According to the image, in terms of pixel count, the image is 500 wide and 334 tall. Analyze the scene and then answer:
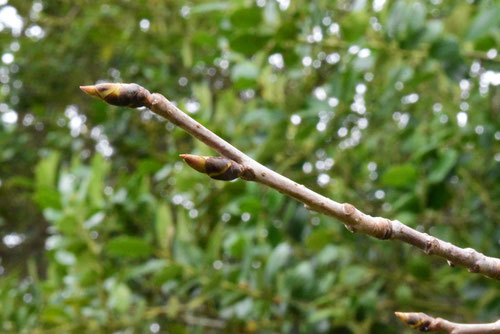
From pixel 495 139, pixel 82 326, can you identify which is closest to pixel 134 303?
pixel 82 326

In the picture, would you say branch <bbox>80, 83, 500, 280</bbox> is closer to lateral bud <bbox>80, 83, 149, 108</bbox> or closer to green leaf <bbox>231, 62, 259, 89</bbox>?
lateral bud <bbox>80, 83, 149, 108</bbox>

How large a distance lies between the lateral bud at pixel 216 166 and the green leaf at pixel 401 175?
0.54m

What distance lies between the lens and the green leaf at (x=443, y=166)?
75 cm

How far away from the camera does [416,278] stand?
92 cm

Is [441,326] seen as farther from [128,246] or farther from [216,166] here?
[128,246]

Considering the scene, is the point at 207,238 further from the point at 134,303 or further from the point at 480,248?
the point at 480,248

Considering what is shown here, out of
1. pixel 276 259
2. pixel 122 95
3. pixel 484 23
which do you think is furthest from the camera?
pixel 276 259

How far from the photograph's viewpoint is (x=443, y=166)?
761 mm

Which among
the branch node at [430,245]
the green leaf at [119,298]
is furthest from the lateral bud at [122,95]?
the green leaf at [119,298]

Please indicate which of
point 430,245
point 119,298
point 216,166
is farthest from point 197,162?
point 119,298

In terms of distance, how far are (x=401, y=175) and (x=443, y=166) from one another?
52 mm

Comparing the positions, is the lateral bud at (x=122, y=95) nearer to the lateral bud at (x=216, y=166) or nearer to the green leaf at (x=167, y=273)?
the lateral bud at (x=216, y=166)

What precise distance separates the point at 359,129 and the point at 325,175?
0.59 feet

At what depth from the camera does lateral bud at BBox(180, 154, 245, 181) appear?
0.80 ft
